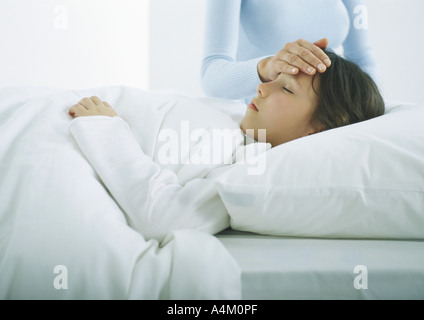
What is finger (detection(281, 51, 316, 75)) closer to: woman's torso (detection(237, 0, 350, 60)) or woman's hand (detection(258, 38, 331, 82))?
woman's hand (detection(258, 38, 331, 82))

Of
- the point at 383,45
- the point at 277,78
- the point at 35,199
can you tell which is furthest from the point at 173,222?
the point at 383,45

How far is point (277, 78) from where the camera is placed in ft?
2.76

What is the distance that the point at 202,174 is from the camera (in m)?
0.66

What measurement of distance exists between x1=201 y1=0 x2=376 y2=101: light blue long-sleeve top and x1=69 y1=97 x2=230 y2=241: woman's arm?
0.43 meters

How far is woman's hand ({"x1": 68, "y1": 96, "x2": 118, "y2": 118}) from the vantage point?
69 centimetres

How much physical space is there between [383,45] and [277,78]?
53.6 inches

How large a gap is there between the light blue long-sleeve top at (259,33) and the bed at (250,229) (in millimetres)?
432

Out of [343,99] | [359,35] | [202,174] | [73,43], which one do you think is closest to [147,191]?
[202,174]

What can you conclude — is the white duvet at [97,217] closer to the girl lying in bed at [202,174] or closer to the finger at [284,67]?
the girl lying in bed at [202,174]

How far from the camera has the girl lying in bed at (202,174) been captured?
1.78 feet

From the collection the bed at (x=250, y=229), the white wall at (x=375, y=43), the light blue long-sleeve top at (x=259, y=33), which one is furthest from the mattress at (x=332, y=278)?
the white wall at (x=375, y=43)

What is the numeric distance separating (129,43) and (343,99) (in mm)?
1659

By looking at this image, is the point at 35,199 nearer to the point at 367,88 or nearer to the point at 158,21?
the point at 367,88

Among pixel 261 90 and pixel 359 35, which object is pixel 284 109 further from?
pixel 359 35
